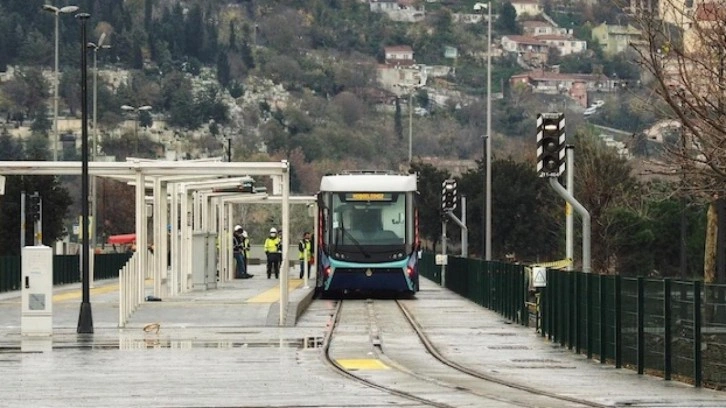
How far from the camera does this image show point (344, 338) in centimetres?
3478

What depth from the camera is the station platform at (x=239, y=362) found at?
914 inches

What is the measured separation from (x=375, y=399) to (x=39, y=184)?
2539 inches

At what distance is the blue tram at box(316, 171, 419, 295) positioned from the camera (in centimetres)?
5266

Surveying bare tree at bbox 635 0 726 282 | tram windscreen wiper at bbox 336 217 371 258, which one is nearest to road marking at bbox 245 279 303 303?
tram windscreen wiper at bbox 336 217 371 258

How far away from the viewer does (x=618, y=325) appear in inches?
1126

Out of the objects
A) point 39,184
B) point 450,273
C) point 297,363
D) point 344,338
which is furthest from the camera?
point 39,184

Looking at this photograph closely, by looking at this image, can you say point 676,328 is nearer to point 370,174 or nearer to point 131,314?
point 131,314

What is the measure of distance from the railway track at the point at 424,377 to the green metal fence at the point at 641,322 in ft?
6.92

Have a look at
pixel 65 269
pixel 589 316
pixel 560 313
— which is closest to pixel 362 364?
pixel 589 316

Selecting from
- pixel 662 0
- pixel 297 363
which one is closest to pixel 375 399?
pixel 297 363

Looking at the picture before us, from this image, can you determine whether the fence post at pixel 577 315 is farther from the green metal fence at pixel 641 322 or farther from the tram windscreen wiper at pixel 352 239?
the tram windscreen wiper at pixel 352 239

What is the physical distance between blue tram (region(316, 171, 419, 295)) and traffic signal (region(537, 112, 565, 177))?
763 inches

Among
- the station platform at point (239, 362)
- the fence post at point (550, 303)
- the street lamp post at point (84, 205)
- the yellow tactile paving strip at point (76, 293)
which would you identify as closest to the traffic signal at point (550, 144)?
the fence post at point (550, 303)

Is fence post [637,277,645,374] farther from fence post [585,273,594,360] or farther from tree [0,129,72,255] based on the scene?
tree [0,129,72,255]
